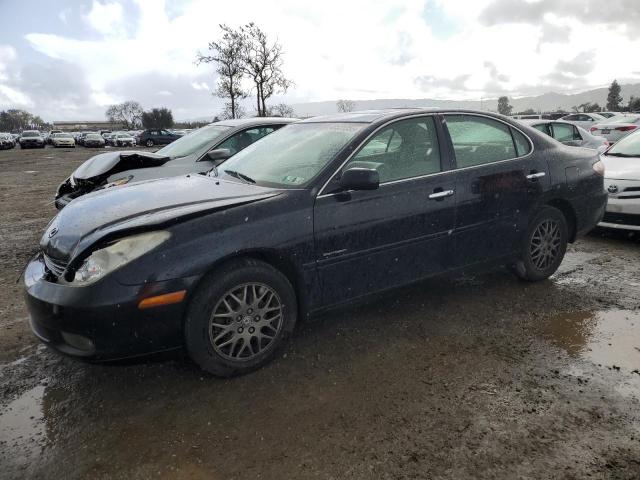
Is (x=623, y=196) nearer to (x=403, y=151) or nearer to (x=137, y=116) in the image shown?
(x=403, y=151)

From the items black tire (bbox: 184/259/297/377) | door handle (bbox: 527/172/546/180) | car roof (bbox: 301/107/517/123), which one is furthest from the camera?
door handle (bbox: 527/172/546/180)

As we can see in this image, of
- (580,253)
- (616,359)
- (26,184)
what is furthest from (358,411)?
(26,184)

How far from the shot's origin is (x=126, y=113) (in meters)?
99.6

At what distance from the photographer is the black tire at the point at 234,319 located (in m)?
2.70

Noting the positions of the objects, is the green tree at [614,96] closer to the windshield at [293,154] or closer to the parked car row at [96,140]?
the parked car row at [96,140]

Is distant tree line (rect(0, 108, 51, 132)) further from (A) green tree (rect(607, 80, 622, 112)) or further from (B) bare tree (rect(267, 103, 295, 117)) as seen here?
(A) green tree (rect(607, 80, 622, 112))

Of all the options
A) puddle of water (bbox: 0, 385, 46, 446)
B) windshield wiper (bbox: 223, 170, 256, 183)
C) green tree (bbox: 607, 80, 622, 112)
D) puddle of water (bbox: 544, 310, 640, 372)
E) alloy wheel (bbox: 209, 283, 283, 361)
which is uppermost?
green tree (bbox: 607, 80, 622, 112)

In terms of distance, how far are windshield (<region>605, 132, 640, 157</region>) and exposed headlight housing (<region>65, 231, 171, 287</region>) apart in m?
6.63

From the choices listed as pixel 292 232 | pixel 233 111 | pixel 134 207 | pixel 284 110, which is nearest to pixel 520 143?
pixel 292 232

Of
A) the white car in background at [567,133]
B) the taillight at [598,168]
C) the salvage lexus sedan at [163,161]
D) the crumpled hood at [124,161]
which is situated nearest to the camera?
the taillight at [598,168]

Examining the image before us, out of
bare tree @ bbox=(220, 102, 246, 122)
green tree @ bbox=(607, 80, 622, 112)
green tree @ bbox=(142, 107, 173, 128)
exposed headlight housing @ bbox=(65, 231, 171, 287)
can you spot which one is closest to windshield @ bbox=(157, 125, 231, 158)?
exposed headlight housing @ bbox=(65, 231, 171, 287)

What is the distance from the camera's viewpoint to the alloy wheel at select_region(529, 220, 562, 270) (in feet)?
14.0

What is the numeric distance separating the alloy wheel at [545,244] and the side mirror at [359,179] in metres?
1.96

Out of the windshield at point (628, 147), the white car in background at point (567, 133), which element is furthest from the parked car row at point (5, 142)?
the windshield at point (628, 147)
